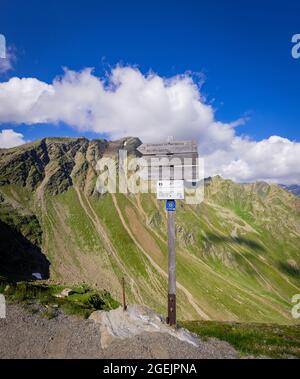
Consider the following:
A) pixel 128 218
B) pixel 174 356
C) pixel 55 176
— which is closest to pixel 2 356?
pixel 174 356

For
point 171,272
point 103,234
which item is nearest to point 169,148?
point 171,272

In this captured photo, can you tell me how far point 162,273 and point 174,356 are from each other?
129 meters

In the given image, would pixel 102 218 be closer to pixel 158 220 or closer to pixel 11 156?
pixel 158 220

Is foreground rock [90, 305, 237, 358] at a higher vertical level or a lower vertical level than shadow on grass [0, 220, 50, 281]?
higher

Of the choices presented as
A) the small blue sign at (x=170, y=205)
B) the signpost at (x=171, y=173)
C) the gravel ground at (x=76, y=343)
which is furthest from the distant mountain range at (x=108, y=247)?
the small blue sign at (x=170, y=205)

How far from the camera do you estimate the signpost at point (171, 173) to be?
49.1 ft

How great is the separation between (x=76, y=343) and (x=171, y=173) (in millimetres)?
8376

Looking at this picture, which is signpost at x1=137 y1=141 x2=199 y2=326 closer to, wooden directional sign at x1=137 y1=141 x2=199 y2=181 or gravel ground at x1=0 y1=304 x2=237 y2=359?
wooden directional sign at x1=137 y1=141 x2=199 y2=181

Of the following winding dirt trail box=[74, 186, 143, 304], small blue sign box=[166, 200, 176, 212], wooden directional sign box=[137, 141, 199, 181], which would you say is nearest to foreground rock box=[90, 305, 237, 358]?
small blue sign box=[166, 200, 176, 212]

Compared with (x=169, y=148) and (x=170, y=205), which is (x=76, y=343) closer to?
(x=170, y=205)

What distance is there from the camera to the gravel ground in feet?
38.6

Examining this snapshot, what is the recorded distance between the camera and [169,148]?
50.8ft

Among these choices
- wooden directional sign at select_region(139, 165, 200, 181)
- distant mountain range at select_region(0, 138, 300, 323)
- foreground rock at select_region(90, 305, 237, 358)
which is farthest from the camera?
distant mountain range at select_region(0, 138, 300, 323)

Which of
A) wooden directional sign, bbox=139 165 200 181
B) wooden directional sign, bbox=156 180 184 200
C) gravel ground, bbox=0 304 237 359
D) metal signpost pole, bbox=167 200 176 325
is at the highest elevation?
wooden directional sign, bbox=139 165 200 181
